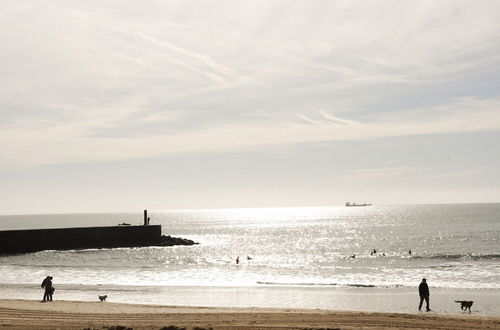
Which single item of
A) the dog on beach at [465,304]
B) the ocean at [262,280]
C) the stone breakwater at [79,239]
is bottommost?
the ocean at [262,280]

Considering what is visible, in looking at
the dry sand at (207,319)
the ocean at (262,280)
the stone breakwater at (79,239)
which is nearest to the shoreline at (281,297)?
the ocean at (262,280)

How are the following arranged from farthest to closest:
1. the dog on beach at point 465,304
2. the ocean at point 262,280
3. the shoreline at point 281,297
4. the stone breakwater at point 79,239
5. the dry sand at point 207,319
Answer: the stone breakwater at point 79,239 → the ocean at point 262,280 → the shoreline at point 281,297 → the dog on beach at point 465,304 → the dry sand at point 207,319

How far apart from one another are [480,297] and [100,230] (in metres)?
59.7

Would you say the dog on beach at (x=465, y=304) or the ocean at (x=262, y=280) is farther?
the ocean at (x=262, y=280)

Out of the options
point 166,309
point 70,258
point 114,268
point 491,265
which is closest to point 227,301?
point 166,309

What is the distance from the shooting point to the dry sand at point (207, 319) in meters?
18.9

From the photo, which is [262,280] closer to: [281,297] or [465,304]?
[281,297]

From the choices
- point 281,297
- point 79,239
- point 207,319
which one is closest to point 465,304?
point 281,297

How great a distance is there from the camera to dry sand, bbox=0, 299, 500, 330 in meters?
18.9

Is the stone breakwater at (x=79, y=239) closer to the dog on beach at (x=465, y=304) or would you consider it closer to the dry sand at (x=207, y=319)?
the dry sand at (x=207, y=319)

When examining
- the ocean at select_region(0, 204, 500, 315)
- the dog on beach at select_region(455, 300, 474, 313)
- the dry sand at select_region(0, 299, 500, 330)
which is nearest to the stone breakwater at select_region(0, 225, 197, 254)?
the ocean at select_region(0, 204, 500, 315)

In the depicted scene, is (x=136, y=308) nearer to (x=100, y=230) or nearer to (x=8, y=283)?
(x=8, y=283)

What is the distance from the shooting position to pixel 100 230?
3137 inches

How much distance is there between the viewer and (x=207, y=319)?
2064 cm
